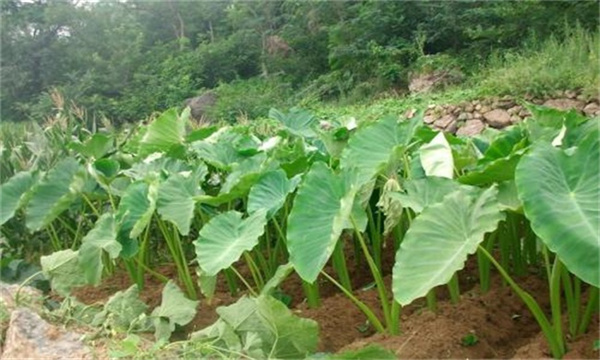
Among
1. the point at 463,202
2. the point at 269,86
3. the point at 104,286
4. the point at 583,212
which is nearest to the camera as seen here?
the point at 583,212

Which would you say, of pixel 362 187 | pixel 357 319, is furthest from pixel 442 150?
pixel 357 319

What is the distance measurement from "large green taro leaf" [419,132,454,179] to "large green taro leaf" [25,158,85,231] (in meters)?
1.33

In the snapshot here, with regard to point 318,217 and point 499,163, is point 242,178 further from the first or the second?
point 499,163

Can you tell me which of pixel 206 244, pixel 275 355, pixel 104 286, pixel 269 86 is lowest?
pixel 269 86

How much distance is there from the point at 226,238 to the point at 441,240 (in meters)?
0.63

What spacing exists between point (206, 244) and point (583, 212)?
90 cm

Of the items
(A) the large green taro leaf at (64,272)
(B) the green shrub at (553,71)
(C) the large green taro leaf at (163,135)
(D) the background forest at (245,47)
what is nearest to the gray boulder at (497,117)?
(B) the green shrub at (553,71)

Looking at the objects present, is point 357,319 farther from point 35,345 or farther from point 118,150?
point 118,150

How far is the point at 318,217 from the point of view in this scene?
60.8 inches

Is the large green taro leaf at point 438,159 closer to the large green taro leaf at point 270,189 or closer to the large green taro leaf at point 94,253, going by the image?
the large green taro leaf at point 270,189

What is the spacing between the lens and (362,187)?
1.71 m

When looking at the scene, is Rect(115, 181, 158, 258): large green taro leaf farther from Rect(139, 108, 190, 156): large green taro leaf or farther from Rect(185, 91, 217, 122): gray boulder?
Rect(185, 91, 217, 122): gray boulder

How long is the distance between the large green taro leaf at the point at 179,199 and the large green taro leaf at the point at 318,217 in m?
0.45

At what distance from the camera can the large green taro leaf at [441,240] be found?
124 cm
